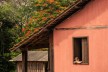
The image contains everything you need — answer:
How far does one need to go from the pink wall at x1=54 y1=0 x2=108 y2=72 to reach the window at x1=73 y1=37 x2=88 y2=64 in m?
0.24

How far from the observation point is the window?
1827cm

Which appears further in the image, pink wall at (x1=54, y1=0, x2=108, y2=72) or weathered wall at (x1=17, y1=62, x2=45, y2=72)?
weathered wall at (x1=17, y1=62, x2=45, y2=72)

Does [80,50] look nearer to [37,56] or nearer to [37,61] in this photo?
[37,61]

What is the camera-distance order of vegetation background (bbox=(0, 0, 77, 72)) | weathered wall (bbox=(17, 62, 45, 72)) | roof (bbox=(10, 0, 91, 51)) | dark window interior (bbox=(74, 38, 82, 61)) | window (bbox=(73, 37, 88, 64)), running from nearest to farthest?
roof (bbox=(10, 0, 91, 51)), window (bbox=(73, 37, 88, 64)), dark window interior (bbox=(74, 38, 82, 61)), weathered wall (bbox=(17, 62, 45, 72)), vegetation background (bbox=(0, 0, 77, 72))

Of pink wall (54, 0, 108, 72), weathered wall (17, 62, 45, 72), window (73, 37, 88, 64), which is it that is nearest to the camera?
pink wall (54, 0, 108, 72)

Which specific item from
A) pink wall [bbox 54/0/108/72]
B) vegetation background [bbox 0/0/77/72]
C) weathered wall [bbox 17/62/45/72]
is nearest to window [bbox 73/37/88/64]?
pink wall [bbox 54/0/108/72]

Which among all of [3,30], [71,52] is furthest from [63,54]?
[3,30]

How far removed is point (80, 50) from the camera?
18.7 meters

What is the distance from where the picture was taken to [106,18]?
17.5 m

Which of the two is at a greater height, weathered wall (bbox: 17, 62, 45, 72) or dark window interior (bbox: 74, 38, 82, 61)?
dark window interior (bbox: 74, 38, 82, 61)

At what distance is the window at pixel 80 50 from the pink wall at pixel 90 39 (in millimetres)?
237

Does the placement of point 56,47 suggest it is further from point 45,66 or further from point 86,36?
point 45,66

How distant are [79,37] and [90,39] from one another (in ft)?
2.25

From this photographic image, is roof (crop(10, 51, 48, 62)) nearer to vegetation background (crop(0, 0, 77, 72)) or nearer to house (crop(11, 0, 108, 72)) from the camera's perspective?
vegetation background (crop(0, 0, 77, 72))
